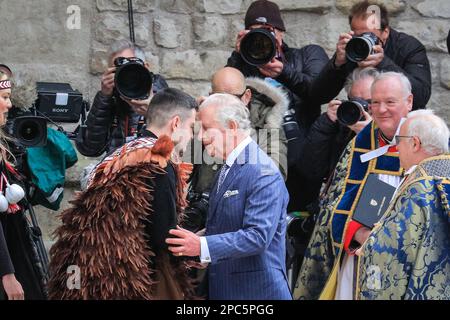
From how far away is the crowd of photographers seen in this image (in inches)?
246

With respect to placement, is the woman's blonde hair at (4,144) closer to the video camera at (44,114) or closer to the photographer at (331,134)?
the video camera at (44,114)

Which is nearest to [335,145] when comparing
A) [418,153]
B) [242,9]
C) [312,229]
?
[312,229]

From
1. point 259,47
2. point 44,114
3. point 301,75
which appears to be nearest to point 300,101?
point 301,75

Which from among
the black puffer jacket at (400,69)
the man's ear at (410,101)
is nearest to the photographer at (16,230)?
the black puffer jacket at (400,69)

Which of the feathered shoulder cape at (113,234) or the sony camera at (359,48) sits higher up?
the sony camera at (359,48)

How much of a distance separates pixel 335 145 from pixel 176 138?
1574 millimetres

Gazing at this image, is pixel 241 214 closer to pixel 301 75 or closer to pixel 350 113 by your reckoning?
pixel 350 113

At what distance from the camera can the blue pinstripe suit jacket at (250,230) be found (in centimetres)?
512

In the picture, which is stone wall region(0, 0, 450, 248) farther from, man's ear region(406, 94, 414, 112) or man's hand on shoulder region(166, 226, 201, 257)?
man's hand on shoulder region(166, 226, 201, 257)

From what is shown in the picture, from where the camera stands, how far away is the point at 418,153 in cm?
533

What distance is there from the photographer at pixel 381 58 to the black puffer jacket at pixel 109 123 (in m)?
0.94

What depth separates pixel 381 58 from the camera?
6.49 meters

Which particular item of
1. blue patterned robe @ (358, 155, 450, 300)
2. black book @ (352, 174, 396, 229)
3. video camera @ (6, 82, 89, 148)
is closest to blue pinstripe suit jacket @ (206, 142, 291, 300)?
blue patterned robe @ (358, 155, 450, 300)

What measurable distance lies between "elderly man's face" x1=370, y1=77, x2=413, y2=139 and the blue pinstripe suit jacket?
0.93 metres
